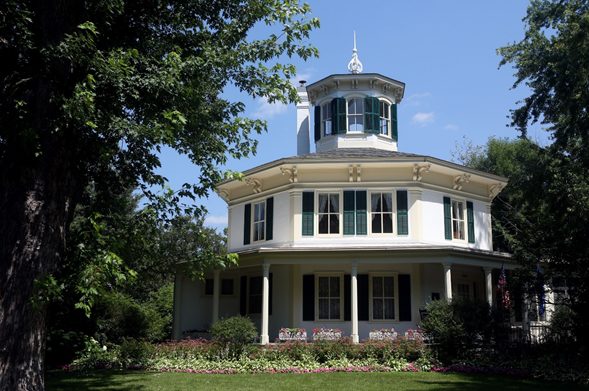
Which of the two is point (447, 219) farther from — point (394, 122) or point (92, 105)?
point (92, 105)

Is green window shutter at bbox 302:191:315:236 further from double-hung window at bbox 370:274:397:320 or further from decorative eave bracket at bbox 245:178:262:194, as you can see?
double-hung window at bbox 370:274:397:320

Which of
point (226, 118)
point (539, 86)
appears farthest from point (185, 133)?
point (539, 86)

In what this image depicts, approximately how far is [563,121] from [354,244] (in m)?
8.54

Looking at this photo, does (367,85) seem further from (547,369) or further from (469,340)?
(547,369)

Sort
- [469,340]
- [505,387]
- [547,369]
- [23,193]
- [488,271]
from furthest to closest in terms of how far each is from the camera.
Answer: [488,271]
[469,340]
[547,369]
[505,387]
[23,193]

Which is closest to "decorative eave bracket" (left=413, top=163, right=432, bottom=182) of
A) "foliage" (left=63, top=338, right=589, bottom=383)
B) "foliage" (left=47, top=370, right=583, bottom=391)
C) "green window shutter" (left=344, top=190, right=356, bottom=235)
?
"green window shutter" (left=344, top=190, right=356, bottom=235)

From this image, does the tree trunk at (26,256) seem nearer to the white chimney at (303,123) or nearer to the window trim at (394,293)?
the window trim at (394,293)

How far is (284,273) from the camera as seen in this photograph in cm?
2166

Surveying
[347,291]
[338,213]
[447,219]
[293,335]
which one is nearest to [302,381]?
[293,335]

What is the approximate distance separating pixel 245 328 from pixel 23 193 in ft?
35.1

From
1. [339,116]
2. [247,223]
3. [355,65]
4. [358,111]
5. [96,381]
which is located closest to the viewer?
[96,381]

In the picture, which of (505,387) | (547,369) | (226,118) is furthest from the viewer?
(547,369)

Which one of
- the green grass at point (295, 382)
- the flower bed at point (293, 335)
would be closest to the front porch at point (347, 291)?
the flower bed at point (293, 335)

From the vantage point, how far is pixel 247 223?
76.7 feet
